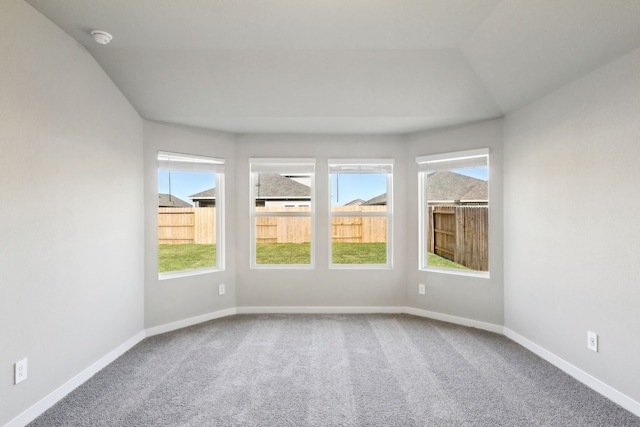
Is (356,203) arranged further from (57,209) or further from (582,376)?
(57,209)

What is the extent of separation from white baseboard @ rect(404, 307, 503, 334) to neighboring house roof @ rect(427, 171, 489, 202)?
137 cm

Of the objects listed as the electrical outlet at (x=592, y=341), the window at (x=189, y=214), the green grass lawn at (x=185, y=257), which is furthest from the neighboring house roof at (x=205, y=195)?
the electrical outlet at (x=592, y=341)

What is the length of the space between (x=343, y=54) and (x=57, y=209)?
8.21ft

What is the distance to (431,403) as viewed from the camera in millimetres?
2225

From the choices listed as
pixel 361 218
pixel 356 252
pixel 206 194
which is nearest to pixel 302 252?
pixel 356 252

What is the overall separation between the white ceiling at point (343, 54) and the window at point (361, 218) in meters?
0.75

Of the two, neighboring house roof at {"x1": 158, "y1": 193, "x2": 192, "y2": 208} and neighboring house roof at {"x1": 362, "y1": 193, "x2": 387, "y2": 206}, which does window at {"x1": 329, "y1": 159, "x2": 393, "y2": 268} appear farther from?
neighboring house roof at {"x1": 158, "y1": 193, "x2": 192, "y2": 208}

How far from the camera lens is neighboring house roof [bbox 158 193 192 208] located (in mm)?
3702

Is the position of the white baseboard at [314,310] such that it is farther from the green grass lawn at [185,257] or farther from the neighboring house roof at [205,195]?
the neighboring house roof at [205,195]

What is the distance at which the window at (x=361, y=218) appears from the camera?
4328 mm

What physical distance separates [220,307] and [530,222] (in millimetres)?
3546

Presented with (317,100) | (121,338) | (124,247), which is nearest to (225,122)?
(317,100)

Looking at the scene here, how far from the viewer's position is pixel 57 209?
2.30 metres

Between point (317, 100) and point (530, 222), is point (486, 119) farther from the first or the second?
point (317, 100)
